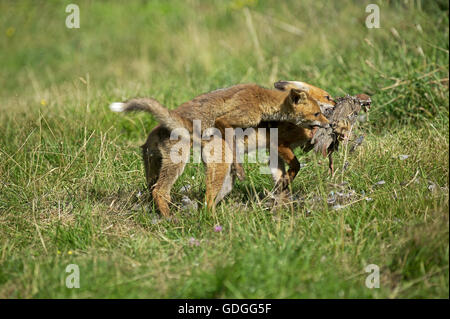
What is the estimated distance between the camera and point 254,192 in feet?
17.0

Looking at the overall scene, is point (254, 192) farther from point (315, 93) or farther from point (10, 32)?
point (10, 32)

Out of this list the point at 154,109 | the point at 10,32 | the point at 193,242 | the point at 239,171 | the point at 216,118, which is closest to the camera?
the point at 193,242

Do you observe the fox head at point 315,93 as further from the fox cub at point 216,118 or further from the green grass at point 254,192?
A: the green grass at point 254,192

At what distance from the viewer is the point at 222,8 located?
1299 cm

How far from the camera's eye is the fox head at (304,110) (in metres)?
5.35

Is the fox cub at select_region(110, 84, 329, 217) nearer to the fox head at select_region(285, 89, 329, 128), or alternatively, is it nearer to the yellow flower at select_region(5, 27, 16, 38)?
the fox head at select_region(285, 89, 329, 128)

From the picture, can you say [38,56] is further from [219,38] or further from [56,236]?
[56,236]

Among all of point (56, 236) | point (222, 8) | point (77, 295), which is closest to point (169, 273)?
point (77, 295)

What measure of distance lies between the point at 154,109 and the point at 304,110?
155 centimetres

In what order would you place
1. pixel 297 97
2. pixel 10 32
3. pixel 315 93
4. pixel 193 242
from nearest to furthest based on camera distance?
pixel 193 242
pixel 297 97
pixel 315 93
pixel 10 32

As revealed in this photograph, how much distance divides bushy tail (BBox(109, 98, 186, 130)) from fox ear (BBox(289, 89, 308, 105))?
114 cm

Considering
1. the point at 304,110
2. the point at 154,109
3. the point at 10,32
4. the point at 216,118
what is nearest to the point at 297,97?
the point at 304,110

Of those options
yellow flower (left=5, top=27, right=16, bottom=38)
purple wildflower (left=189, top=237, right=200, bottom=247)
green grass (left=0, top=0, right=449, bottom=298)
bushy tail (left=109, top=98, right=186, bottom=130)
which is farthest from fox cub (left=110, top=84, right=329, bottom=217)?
yellow flower (left=5, top=27, right=16, bottom=38)
